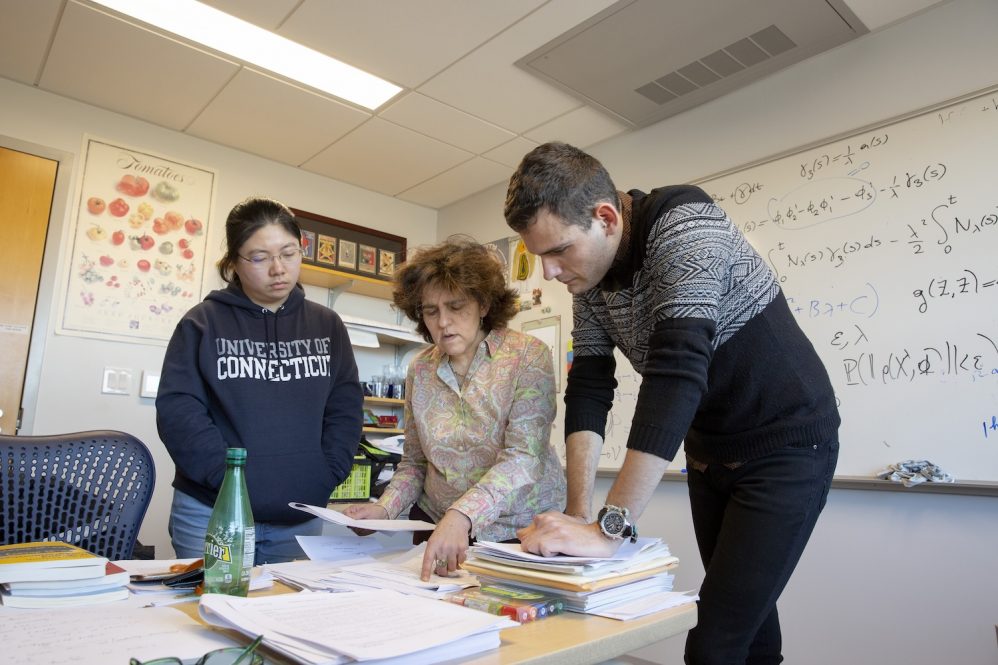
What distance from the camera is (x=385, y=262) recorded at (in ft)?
13.4

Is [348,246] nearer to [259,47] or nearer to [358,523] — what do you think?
[259,47]

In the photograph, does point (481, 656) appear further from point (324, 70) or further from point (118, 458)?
point (324, 70)

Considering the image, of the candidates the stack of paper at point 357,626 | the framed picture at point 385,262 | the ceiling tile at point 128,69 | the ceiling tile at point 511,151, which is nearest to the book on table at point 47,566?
the stack of paper at point 357,626

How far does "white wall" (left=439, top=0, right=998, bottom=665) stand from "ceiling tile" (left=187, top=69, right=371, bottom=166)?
5.69 feet

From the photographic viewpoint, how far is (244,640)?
26.6 inches

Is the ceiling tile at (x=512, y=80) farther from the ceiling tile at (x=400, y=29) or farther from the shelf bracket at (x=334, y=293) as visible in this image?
the shelf bracket at (x=334, y=293)

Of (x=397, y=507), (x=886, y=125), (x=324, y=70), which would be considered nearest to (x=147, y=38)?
(x=324, y=70)

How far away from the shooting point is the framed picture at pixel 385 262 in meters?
4.04

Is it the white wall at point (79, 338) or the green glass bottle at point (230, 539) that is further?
the white wall at point (79, 338)

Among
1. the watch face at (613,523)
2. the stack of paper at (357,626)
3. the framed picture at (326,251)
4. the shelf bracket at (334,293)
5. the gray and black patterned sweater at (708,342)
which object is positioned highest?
the framed picture at (326,251)

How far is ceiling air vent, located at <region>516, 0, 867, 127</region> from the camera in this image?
93.3 inches

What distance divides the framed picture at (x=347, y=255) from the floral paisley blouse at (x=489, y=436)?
2.42 metres

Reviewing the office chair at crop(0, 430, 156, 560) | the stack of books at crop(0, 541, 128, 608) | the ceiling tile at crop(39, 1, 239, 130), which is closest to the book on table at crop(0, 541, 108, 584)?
the stack of books at crop(0, 541, 128, 608)

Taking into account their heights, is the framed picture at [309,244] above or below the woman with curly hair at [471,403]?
above
